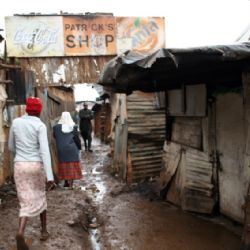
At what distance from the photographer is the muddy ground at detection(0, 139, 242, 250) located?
537 centimetres

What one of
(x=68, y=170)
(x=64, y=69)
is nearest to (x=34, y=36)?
(x=64, y=69)

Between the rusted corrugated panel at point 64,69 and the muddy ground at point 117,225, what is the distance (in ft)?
13.3

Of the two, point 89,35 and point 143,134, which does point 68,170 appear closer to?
point 143,134

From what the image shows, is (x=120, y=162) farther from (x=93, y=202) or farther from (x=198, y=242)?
(x=198, y=242)

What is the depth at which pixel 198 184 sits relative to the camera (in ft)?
22.8

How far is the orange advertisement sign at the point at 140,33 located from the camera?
11.5 meters

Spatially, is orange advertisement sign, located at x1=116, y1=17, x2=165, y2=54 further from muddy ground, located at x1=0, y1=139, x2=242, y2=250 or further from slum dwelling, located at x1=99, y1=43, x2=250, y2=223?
muddy ground, located at x1=0, y1=139, x2=242, y2=250

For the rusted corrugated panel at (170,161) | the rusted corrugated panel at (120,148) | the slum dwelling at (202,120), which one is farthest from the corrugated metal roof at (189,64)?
the rusted corrugated panel at (120,148)

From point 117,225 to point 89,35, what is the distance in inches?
268

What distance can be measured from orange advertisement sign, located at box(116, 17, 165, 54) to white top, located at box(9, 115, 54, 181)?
7.40 meters

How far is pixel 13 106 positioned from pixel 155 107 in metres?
3.88

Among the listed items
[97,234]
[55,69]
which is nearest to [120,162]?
[55,69]

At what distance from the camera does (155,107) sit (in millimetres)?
9883

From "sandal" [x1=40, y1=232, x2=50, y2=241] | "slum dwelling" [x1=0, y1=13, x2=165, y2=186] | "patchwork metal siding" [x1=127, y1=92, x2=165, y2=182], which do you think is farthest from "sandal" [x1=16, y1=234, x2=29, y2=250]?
"slum dwelling" [x1=0, y1=13, x2=165, y2=186]
